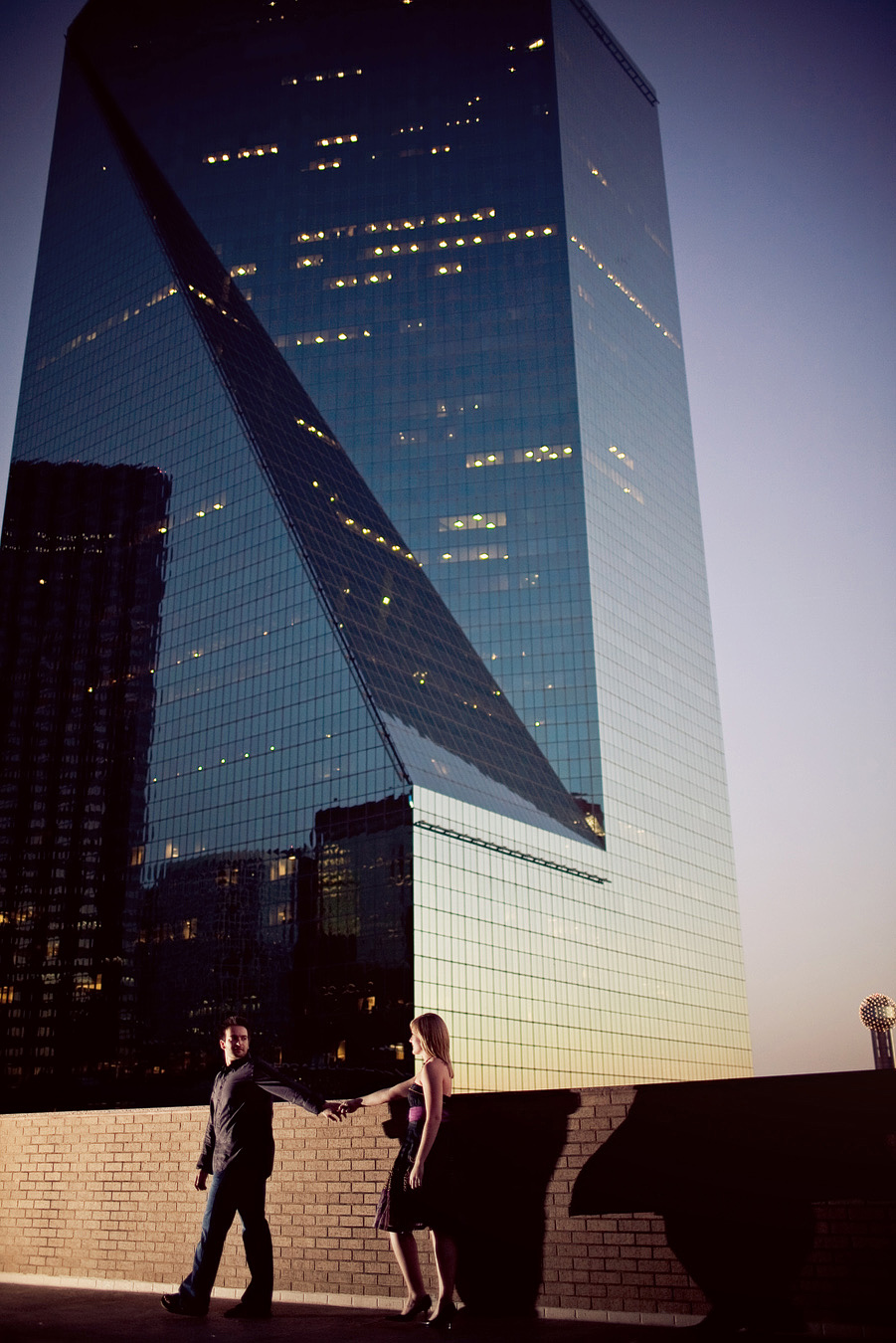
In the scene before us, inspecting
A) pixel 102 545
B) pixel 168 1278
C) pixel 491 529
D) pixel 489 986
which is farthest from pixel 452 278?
pixel 168 1278

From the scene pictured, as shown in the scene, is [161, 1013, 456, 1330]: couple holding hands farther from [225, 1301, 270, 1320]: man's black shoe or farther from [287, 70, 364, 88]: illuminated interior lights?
[287, 70, 364, 88]: illuminated interior lights

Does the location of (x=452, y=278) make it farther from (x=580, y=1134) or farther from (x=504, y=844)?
(x=580, y=1134)

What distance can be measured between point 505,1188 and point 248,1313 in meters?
2.84

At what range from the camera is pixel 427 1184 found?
1034cm

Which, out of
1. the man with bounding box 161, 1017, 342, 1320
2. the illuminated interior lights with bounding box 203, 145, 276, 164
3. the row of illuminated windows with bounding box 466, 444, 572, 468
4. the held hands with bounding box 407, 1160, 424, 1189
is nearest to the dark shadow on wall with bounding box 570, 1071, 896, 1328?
the held hands with bounding box 407, 1160, 424, 1189

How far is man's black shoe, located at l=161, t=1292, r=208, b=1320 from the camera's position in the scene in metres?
11.1

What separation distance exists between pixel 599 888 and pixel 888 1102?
224ft

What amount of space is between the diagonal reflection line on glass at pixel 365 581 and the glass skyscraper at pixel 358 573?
19.2 inches

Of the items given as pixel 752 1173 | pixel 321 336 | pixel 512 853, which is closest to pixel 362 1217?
pixel 752 1173

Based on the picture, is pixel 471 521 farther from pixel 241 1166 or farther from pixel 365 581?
pixel 241 1166

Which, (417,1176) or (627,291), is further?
(627,291)

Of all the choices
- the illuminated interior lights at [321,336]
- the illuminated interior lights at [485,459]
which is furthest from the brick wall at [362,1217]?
the illuminated interior lights at [321,336]

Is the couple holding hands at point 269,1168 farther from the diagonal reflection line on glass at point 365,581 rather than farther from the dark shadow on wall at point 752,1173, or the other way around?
the diagonal reflection line on glass at point 365,581

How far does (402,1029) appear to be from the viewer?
57.5 metres
